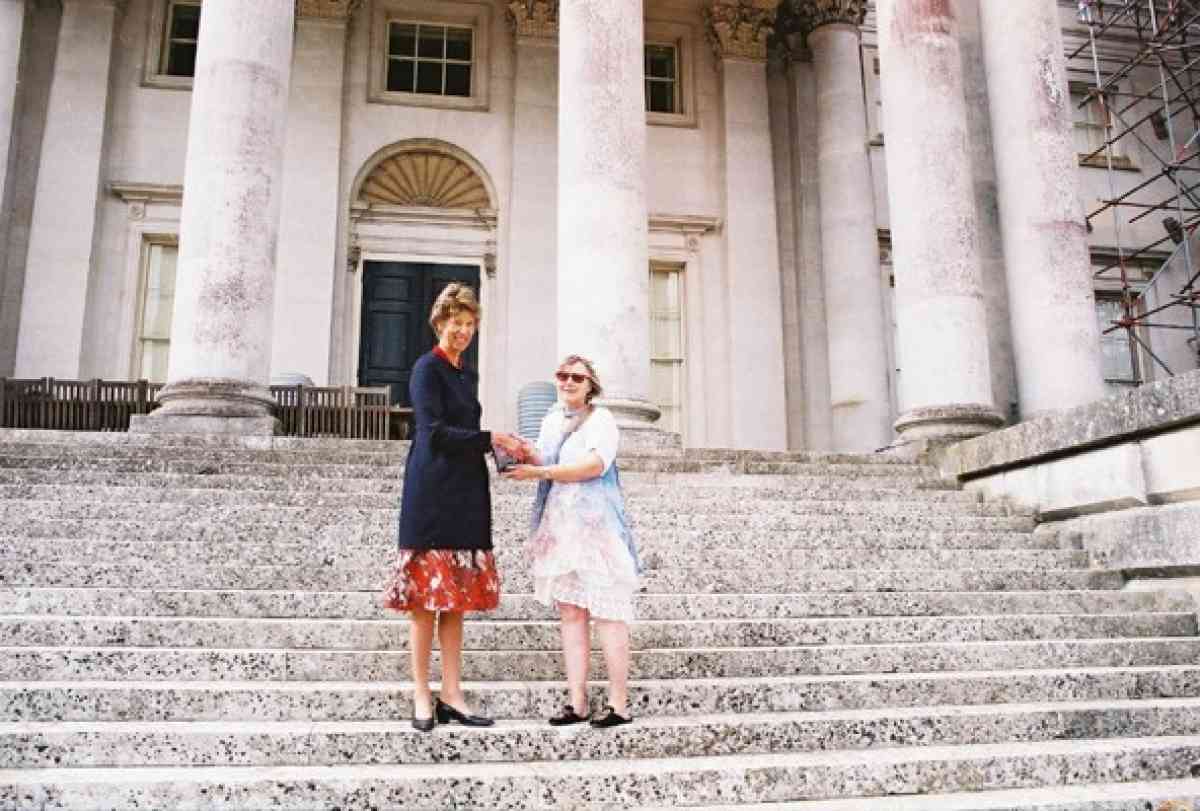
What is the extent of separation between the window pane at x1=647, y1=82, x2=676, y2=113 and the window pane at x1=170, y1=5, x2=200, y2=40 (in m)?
7.75

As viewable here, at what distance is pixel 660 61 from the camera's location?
1822cm

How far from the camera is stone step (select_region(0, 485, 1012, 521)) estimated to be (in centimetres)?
736

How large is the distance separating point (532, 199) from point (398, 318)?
117 inches

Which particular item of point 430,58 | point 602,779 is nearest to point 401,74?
point 430,58

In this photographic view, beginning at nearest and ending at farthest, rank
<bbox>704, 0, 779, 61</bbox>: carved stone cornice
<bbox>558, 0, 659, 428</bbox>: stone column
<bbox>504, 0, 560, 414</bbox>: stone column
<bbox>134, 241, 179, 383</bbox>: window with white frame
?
<bbox>558, 0, 659, 428</bbox>: stone column
<bbox>134, 241, 179, 383</bbox>: window with white frame
<bbox>504, 0, 560, 414</bbox>: stone column
<bbox>704, 0, 779, 61</bbox>: carved stone cornice

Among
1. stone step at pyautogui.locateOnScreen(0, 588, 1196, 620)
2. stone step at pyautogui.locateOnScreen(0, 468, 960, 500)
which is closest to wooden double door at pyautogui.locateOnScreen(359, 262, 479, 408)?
stone step at pyautogui.locateOnScreen(0, 468, 960, 500)

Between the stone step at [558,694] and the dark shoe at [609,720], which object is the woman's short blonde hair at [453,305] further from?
the dark shoe at [609,720]

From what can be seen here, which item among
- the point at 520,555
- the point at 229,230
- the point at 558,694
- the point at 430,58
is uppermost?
the point at 430,58

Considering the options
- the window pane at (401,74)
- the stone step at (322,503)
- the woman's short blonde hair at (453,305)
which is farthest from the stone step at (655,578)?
the window pane at (401,74)

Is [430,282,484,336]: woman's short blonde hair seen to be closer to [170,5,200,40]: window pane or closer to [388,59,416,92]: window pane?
[388,59,416,92]: window pane

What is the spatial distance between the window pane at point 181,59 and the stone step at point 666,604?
1288 centimetres

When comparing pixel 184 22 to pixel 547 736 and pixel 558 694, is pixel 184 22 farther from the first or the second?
pixel 547 736

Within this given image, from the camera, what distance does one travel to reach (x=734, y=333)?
666 inches

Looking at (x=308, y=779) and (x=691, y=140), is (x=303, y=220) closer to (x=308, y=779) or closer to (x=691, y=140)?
(x=691, y=140)
